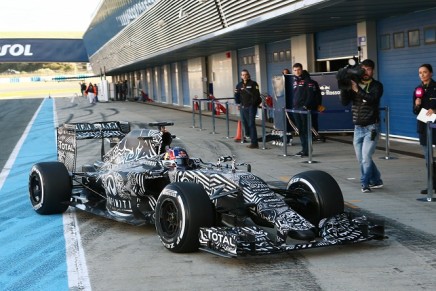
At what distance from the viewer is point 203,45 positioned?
26.8m

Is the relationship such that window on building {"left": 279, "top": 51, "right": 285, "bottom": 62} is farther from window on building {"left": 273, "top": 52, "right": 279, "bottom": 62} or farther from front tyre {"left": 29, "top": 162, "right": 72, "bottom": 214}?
front tyre {"left": 29, "top": 162, "right": 72, "bottom": 214}

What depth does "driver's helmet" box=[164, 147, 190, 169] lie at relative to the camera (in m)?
7.86

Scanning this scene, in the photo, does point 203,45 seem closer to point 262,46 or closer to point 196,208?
point 262,46

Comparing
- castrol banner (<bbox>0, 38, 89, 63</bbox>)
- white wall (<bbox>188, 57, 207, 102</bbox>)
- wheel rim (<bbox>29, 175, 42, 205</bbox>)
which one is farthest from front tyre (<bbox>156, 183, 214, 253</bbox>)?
castrol banner (<bbox>0, 38, 89, 63</bbox>)

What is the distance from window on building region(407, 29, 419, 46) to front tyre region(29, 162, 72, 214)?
925 cm

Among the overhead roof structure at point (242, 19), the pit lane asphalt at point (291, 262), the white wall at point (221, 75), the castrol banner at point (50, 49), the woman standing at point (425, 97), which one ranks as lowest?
the pit lane asphalt at point (291, 262)

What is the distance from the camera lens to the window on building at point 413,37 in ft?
50.7

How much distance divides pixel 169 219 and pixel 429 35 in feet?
32.5

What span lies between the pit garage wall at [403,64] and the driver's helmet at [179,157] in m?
8.57

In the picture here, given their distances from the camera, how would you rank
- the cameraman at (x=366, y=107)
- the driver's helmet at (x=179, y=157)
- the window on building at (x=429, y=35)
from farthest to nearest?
the window on building at (x=429, y=35), the cameraman at (x=366, y=107), the driver's helmet at (x=179, y=157)

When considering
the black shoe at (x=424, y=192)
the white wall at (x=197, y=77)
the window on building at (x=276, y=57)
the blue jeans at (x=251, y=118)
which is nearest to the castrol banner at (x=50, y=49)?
the white wall at (x=197, y=77)

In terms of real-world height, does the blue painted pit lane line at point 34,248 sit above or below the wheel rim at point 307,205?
below

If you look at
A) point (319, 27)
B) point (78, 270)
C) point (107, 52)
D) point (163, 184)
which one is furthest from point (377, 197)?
point (107, 52)

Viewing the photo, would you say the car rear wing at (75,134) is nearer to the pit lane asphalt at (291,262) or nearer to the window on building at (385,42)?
the pit lane asphalt at (291,262)
